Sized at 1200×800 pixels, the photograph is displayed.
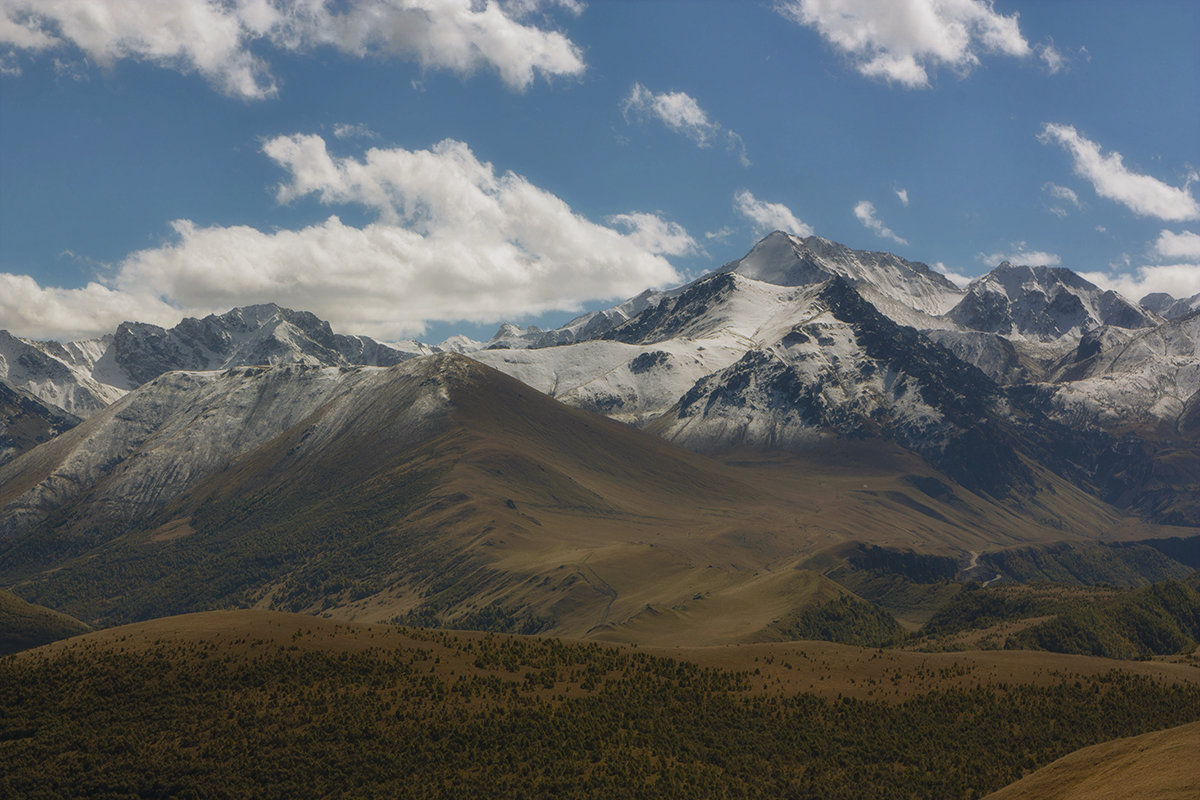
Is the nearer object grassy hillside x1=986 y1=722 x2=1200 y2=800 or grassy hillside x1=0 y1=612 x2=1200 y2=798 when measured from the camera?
grassy hillside x1=986 y1=722 x2=1200 y2=800

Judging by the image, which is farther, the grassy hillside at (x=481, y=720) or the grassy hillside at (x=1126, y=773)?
the grassy hillside at (x=481, y=720)

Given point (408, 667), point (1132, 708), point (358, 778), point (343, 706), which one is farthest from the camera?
point (1132, 708)

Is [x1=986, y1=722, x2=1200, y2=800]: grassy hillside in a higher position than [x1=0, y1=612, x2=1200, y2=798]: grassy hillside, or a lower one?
higher

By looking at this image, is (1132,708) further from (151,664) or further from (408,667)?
(151,664)

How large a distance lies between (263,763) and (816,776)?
248 ft

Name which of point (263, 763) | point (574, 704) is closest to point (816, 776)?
point (574, 704)

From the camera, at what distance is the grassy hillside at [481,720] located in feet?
468

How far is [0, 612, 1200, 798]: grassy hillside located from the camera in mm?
142750

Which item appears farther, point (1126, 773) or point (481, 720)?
point (481, 720)

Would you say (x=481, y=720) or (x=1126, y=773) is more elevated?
(x=1126, y=773)

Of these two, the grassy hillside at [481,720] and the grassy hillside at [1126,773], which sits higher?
the grassy hillside at [1126,773]

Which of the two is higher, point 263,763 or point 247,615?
point 247,615

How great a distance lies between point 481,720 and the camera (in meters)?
157

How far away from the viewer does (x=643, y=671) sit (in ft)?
609
